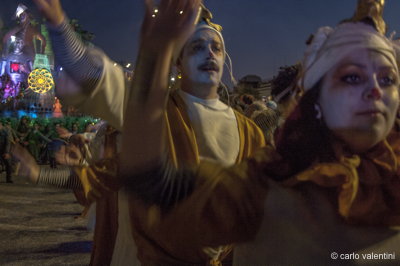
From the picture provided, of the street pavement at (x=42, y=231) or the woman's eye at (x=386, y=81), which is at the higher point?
the woman's eye at (x=386, y=81)

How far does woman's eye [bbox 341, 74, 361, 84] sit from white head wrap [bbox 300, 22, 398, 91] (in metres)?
0.05

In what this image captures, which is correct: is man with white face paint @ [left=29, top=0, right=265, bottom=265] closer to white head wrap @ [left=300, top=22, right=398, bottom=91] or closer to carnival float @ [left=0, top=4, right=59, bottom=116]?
white head wrap @ [left=300, top=22, right=398, bottom=91]

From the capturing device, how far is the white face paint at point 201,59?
65.7 inches

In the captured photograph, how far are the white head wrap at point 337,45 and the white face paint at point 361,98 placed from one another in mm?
19

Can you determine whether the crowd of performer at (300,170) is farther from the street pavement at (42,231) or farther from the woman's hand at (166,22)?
the street pavement at (42,231)

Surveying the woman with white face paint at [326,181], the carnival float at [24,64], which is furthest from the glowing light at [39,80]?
the woman with white face paint at [326,181]

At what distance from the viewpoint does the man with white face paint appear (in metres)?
0.98

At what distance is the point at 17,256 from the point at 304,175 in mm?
4273

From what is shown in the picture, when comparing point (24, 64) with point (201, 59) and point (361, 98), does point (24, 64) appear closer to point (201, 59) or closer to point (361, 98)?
point (201, 59)

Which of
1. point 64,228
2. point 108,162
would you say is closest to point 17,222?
point 64,228

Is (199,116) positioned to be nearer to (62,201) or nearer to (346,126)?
(346,126)

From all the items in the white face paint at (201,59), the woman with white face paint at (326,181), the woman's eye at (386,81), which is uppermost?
the white face paint at (201,59)

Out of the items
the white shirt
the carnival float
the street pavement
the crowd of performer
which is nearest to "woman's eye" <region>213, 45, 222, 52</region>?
→ the white shirt

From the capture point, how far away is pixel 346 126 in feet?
4.03
